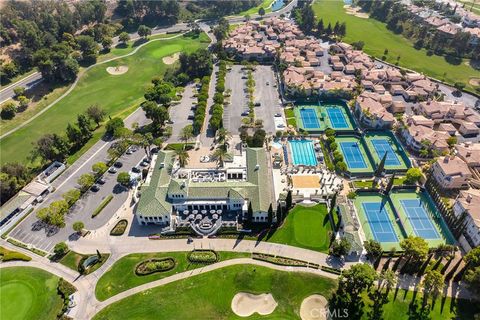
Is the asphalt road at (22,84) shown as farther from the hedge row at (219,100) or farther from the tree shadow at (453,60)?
the tree shadow at (453,60)

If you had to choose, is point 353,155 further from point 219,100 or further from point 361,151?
point 219,100

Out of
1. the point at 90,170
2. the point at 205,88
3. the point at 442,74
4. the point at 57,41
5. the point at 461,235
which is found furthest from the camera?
the point at 57,41

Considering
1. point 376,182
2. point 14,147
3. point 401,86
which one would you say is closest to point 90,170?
point 14,147

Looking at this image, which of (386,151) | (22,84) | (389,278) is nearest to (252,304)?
(389,278)

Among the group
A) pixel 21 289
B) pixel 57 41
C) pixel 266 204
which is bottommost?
pixel 21 289

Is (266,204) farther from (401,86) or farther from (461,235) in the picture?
(401,86)

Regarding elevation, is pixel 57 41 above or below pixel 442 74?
above

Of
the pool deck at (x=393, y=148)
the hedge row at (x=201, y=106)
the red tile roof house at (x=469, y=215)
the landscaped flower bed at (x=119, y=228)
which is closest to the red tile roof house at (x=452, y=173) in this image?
the red tile roof house at (x=469, y=215)
